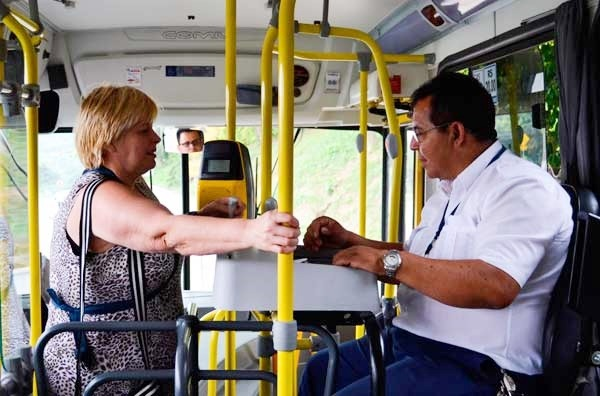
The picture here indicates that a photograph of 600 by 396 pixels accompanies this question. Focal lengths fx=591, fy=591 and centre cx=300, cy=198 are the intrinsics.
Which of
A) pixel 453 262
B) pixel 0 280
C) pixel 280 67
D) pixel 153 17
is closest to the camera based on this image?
pixel 280 67

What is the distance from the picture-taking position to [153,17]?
12.6ft

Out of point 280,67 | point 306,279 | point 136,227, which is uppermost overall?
point 280,67

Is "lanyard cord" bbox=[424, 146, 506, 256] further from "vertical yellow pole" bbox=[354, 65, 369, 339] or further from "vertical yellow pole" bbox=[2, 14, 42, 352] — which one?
"vertical yellow pole" bbox=[2, 14, 42, 352]

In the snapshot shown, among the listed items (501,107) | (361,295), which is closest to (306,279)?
(361,295)

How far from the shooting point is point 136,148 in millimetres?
1795

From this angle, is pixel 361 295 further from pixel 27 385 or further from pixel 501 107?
pixel 501 107

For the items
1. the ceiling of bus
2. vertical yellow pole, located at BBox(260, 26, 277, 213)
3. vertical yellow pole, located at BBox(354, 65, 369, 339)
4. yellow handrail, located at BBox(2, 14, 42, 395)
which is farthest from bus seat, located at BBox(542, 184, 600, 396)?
the ceiling of bus

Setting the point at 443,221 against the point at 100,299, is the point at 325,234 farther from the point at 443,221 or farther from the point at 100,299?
the point at 100,299

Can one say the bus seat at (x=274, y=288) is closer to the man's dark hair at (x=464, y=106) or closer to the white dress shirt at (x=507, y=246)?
the white dress shirt at (x=507, y=246)

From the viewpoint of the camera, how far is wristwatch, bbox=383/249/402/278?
1618 mm

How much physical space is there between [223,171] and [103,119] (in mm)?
451

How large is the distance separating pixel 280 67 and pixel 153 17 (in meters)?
2.93

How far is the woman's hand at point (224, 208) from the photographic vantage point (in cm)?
201

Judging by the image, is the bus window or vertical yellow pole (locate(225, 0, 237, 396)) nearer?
vertical yellow pole (locate(225, 0, 237, 396))
